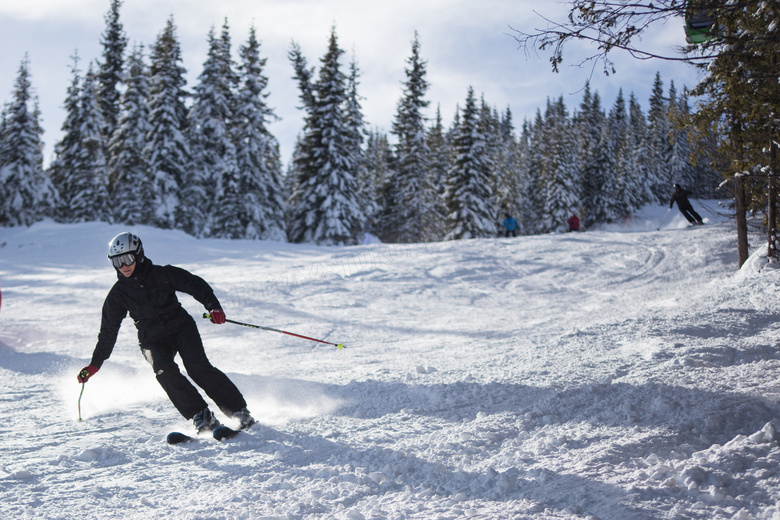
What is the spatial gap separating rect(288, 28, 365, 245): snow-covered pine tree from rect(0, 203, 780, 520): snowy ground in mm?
18891

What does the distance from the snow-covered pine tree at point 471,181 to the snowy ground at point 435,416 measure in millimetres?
21547

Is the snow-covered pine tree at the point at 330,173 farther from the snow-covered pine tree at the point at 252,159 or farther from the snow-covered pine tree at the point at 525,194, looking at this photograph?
the snow-covered pine tree at the point at 525,194

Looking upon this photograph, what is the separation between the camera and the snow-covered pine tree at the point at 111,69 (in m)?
37.1

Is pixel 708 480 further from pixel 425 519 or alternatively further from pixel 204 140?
pixel 204 140

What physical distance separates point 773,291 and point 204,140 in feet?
105

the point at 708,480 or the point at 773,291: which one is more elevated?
the point at 773,291

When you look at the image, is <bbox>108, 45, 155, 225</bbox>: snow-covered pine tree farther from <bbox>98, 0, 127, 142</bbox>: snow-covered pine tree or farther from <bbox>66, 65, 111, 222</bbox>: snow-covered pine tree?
<bbox>98, 0, 127, 142</bbox>: snow-covered pine tree

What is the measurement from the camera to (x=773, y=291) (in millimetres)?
7441

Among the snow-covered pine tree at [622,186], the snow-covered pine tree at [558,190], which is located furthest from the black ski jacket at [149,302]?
the snow-covered pine tree at [622,186]

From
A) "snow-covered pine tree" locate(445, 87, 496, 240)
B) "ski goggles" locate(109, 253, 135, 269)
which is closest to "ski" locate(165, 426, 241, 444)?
"ski goggles" locate(109, 253, 135, 269)

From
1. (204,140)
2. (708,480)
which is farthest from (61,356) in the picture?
(204,140)

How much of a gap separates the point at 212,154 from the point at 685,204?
2674cm

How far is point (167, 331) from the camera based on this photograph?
448 centimetres

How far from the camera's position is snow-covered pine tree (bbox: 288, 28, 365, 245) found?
2955cm
